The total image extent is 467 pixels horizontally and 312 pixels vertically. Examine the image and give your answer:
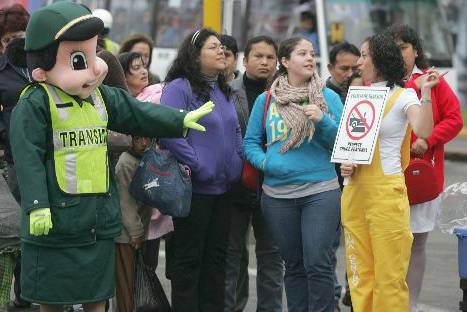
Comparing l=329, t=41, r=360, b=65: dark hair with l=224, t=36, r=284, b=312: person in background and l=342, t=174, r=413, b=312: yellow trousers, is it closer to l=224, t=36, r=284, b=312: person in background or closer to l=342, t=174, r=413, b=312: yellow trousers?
l=224, t=36, r=284, b=312: person in background

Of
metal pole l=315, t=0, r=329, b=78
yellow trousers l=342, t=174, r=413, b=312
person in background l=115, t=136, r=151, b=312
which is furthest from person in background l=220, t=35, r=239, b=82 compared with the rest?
metal pole l=315, t=0, r=329, b=78

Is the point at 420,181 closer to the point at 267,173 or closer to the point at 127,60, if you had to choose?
the point at 267,173

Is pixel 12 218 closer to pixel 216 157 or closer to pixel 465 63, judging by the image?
pixel 216 157

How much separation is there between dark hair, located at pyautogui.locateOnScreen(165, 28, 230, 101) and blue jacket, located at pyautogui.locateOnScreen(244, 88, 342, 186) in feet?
1.43

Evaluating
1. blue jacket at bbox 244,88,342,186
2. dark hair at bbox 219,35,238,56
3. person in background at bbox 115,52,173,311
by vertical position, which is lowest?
person in background at bbox 115,52,173,311

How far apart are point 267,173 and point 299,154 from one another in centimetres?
23

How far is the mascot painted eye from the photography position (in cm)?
684

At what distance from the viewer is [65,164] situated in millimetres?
6688

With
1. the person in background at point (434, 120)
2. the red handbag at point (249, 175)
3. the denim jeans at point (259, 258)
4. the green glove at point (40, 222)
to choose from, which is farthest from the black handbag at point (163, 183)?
the person in background at point (434, 120)

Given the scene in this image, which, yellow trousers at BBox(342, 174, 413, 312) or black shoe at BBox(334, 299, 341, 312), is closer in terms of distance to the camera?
yellow trousers at BBox(342, 174, 413, 312)

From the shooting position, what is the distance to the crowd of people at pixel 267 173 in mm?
7480

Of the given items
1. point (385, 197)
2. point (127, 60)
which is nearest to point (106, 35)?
point (127, 60)

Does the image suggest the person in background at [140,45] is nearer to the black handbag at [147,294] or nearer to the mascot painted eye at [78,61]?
the black handbag at [147,294]

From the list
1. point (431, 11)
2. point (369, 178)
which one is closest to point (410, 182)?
point (369, 178)
